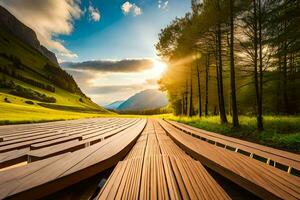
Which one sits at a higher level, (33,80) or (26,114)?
(33,80)

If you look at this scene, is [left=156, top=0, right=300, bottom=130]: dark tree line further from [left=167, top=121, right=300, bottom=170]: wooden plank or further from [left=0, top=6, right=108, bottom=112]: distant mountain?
[left=0, top=6, right=108, bottom=112]: distant mountain

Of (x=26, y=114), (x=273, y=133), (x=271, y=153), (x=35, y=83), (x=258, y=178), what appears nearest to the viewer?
(x=258, y=178)

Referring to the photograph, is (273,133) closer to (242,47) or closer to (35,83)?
(242,47)

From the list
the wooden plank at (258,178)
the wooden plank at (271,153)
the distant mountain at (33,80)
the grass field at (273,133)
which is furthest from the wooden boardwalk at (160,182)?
the distant mountain at (33,80)

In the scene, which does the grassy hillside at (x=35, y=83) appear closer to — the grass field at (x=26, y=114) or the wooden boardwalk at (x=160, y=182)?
the grass field at (x=26, y=114)

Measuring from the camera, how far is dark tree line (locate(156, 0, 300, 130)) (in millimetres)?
12055

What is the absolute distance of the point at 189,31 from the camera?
16.6 m

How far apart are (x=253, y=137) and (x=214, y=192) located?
9445mm

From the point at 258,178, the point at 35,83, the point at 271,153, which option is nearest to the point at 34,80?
Answer: the point at 35,83

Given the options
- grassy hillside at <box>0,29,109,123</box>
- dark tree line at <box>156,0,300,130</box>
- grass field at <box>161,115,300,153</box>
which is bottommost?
grass field at <box>161,115,300,153</box>

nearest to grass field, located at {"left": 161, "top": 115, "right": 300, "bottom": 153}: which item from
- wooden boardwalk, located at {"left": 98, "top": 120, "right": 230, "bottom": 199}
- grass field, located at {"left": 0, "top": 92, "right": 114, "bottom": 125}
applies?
wooden boardwalk, located at {"left": 98, "top": 120, "right": 230, "bottom": 199}

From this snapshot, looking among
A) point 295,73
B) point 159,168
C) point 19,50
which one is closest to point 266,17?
point 295,73

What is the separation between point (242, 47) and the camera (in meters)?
15.0

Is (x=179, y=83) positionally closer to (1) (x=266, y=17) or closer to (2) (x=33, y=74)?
(1) (x=266, y=17)
